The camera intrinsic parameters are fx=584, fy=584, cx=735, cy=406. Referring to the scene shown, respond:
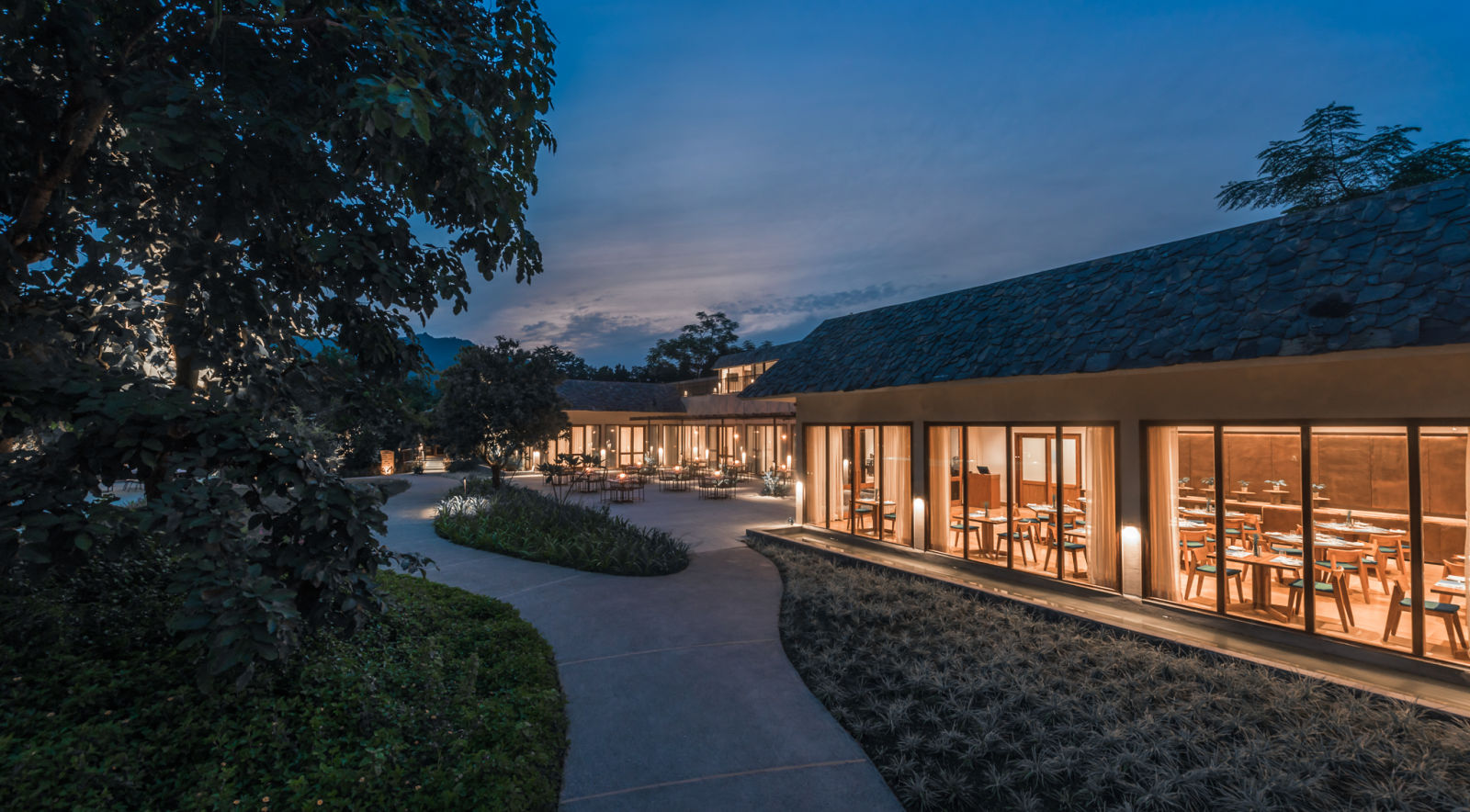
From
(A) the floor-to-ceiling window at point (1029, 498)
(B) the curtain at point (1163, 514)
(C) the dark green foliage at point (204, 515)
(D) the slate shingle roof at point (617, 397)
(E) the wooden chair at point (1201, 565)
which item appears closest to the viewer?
(C) the dark green foliage at point (204, 515)

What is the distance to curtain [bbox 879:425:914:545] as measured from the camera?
10.7 metres

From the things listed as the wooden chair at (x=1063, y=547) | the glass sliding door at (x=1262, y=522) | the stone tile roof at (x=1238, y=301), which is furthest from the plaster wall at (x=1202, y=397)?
the wooden chair at (x=1063, y=547)

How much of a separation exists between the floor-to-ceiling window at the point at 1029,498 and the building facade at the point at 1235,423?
3cm

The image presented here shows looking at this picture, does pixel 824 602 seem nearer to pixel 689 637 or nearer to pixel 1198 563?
pixel 689 637

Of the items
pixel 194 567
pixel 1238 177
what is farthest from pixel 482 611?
pixel 1238 177

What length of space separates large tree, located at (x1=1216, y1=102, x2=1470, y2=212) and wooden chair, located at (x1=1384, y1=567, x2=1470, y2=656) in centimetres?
1966

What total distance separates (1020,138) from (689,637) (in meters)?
20.0

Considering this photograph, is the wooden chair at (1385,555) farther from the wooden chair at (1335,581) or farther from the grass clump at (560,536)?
the grass clump at (560,536)

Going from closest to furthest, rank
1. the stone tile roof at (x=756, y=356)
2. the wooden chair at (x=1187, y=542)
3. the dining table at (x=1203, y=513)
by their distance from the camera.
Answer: the dining table at (x=1203, y=513) < the wooden chair at (x=1187, y=542) < the stone tile roof at (x=756, y=356)

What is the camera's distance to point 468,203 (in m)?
3.36

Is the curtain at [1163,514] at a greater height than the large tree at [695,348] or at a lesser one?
lesser

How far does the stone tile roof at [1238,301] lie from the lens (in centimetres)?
524

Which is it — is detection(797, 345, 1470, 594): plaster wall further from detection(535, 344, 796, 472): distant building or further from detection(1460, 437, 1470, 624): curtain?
detection(535, 344, 796, 472): distant building

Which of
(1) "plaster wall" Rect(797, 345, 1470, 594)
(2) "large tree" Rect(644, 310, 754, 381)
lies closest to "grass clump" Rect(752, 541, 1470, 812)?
(1) "plaster wall" Rect(797, 345, 1470, 594)
